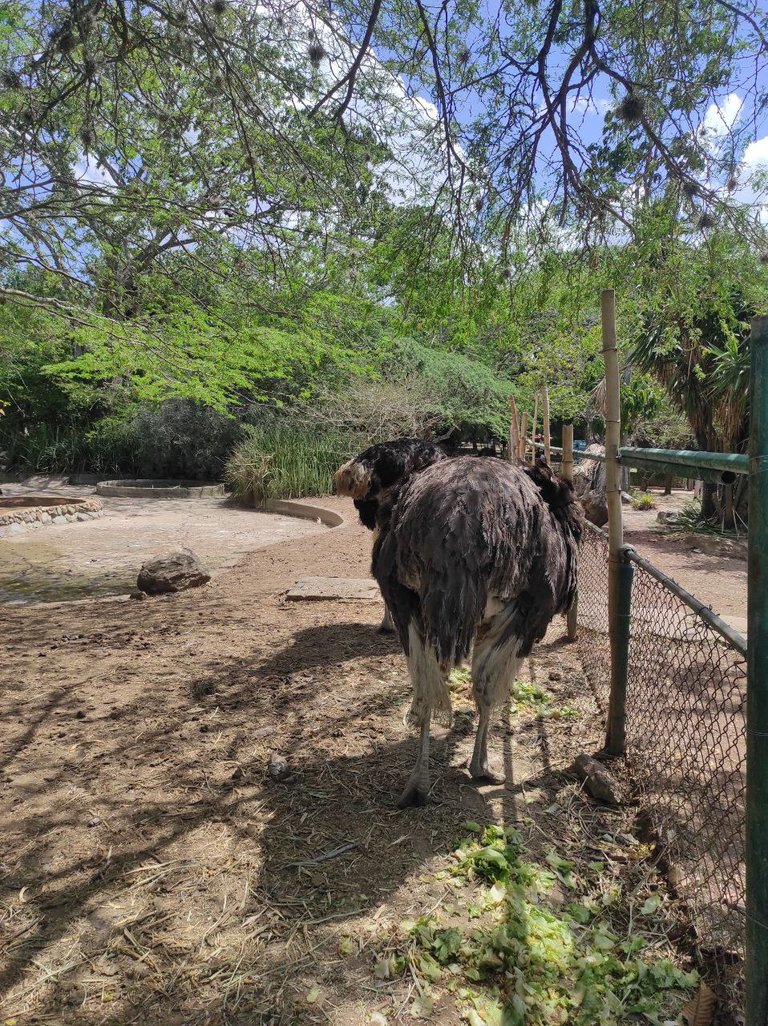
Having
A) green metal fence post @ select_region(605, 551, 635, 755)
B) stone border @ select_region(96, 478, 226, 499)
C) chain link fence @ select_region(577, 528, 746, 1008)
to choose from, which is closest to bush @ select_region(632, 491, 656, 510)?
stone border @ select_region(96, 478, 226, 499)

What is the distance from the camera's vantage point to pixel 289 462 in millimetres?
15836

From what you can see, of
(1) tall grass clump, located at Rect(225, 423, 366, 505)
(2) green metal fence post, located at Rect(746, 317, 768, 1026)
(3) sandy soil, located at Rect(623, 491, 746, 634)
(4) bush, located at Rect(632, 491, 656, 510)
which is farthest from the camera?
→ (4) bush, located at Rect(632, 491, 656, 510)

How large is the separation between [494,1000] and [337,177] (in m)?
5.78

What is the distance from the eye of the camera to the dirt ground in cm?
187

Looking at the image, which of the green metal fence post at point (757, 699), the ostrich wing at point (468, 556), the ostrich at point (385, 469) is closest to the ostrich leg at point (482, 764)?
the ostrich wing at point (468, 556)

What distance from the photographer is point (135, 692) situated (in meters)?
3.88

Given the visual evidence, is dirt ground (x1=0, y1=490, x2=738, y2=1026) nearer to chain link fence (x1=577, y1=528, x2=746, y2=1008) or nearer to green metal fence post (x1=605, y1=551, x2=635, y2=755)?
chain link fence (x1=577, y1=528, x2=746, y2=1008)

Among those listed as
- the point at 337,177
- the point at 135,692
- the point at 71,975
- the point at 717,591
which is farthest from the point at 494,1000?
the point at 717,591

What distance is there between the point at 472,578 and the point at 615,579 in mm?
926

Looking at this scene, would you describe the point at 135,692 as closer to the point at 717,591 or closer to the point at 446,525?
the point at 446,525

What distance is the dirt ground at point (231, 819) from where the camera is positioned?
Result: 187cm

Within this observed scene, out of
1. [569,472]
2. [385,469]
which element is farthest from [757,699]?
[569,472]

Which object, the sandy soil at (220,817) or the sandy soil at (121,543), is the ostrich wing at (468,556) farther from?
the sandy soil at (121,543)

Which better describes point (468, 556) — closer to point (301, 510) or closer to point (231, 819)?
point (231, 819)
